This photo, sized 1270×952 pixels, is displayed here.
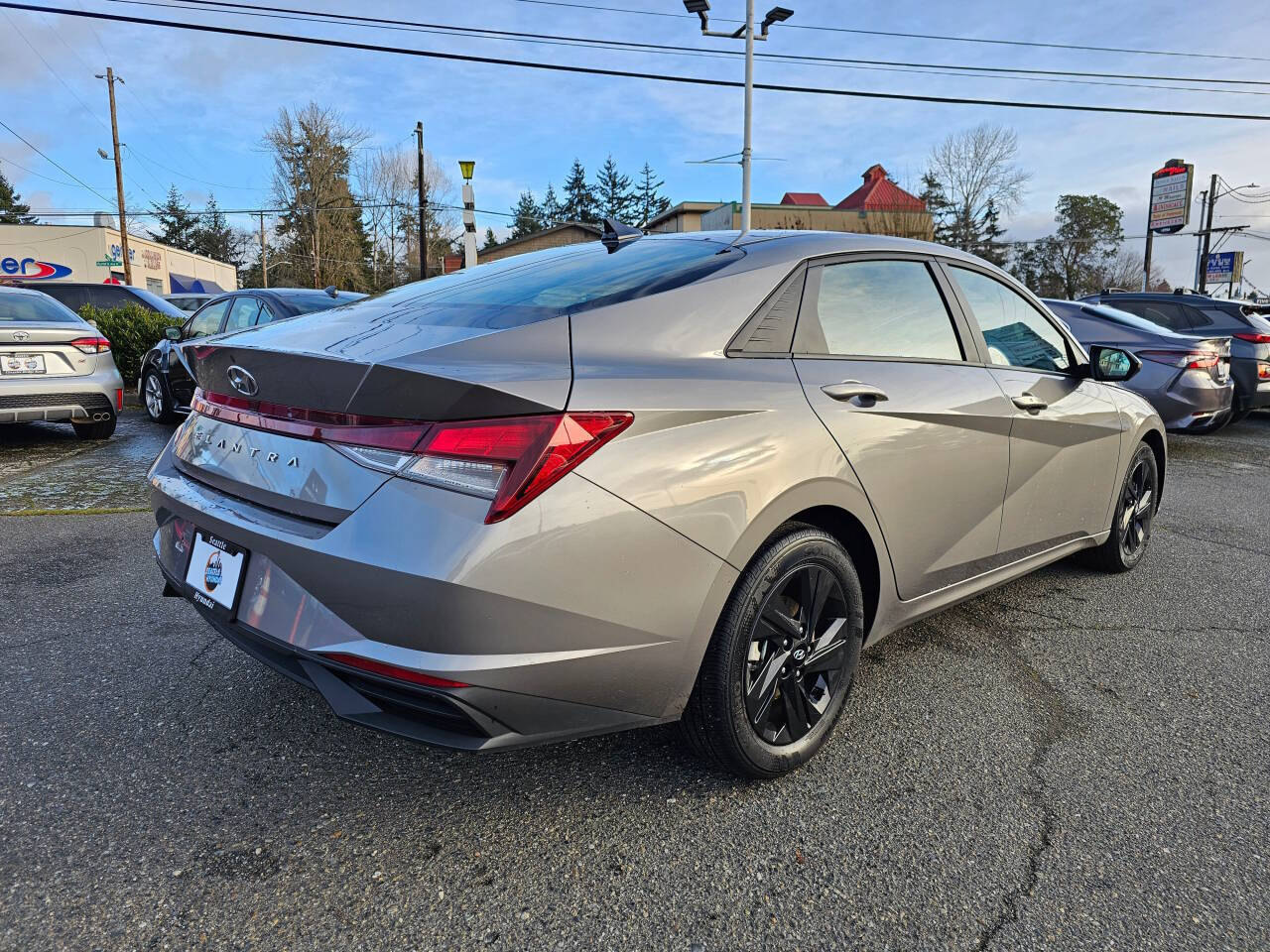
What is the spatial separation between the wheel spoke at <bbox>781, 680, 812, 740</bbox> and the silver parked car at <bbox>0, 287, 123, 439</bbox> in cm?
677

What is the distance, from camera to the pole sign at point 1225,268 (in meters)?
48.8

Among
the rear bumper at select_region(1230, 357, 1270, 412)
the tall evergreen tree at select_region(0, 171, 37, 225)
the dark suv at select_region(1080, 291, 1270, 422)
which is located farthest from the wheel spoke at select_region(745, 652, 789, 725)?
the tall evergreen tree at select_region(0, 171, 37, 225)

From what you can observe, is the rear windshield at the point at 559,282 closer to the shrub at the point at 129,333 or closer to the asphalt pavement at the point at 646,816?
the asphalt pavement at the point at 646,816

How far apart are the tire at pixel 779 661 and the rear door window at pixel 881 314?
61 centimetres

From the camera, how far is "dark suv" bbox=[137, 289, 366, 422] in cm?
754

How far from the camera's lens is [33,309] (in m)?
7.17

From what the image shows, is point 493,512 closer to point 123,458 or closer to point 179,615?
point 179,615

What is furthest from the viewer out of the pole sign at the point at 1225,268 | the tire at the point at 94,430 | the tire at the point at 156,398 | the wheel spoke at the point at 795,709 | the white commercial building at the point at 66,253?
the pole sign at the point at 1225,268

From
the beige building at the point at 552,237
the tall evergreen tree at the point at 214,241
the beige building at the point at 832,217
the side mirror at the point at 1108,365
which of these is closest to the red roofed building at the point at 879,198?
the beige building at the point at 832,217

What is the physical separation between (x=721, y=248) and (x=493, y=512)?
1.27 metres

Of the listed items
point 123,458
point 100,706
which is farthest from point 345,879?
point 123,458

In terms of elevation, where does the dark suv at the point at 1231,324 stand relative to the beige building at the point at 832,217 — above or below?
below

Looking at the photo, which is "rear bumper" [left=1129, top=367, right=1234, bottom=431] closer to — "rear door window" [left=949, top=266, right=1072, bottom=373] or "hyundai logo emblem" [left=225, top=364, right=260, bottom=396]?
"rear door window" [left=949, top=266, right=1072, bottom=373]

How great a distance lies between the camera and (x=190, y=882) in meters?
1.81
